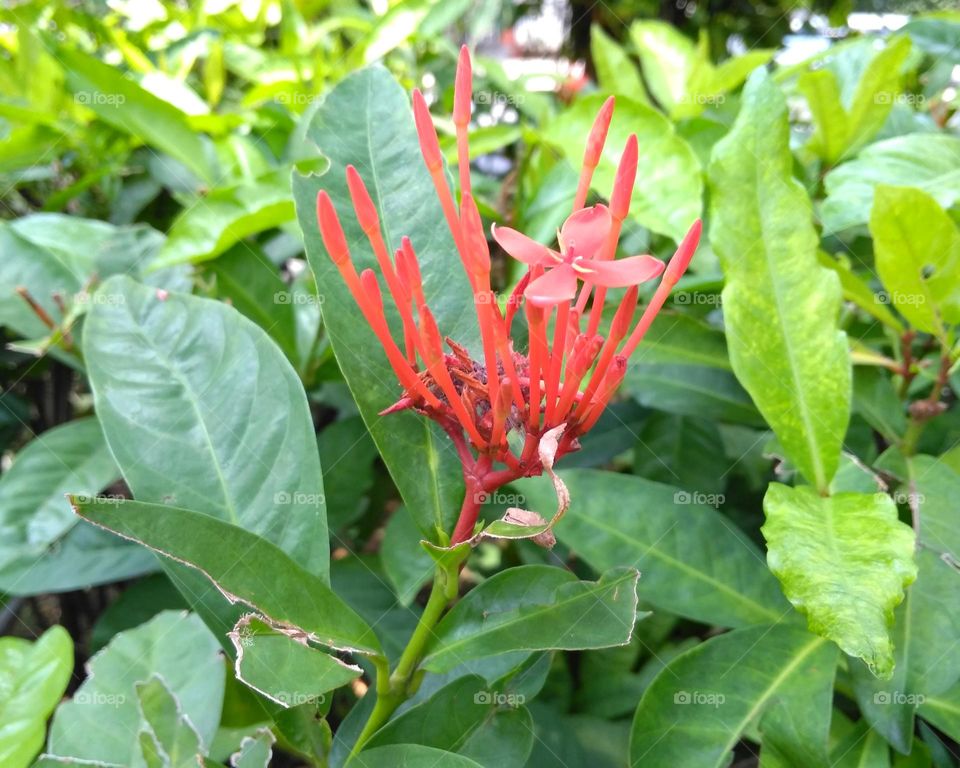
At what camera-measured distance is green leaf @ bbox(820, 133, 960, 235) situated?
2.55 ft

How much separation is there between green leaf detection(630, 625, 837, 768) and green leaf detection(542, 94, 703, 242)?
0.39m

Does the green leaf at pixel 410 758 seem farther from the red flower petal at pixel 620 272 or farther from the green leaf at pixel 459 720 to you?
the red flower petal at pixel 620 272

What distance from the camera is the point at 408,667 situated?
0.61 m

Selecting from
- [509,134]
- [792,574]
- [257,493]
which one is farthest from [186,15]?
[792,574]

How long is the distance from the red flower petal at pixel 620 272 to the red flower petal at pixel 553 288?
1cm

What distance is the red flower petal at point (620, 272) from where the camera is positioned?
0.44 m

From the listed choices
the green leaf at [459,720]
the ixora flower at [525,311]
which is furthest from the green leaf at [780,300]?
the green leaf at [459,720]

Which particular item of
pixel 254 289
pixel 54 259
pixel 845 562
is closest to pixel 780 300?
pixel 845 562

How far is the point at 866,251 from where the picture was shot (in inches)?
37.4

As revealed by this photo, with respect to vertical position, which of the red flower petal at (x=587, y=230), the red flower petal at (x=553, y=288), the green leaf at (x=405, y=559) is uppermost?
the red flower petal at (x=587, y=230)

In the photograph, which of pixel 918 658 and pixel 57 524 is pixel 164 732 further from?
pixel 918 658

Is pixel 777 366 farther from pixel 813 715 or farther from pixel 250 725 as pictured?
pixel 250 725

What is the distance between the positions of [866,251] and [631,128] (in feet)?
1.09

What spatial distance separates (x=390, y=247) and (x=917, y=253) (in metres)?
0.46
